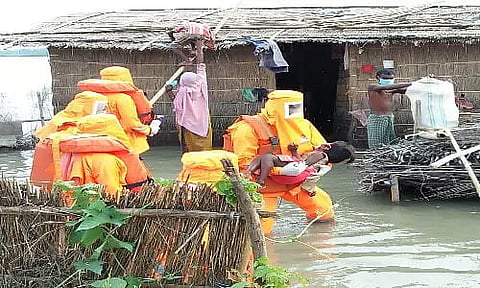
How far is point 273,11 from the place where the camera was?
16.4m

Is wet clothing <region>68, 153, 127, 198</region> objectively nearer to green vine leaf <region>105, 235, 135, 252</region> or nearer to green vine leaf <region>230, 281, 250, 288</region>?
green vine leaf <region>105, 235, 135, 252</region>

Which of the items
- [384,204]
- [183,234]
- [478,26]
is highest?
[478,26]

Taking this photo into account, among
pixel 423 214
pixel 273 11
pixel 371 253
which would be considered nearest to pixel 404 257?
pixel 371 253

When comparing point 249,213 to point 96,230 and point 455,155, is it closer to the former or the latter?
point 96,230

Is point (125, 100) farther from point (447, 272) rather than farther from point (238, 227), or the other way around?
point (238, 227)

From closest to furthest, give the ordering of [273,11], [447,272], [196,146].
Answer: [447,272], [196,146], [273,11]

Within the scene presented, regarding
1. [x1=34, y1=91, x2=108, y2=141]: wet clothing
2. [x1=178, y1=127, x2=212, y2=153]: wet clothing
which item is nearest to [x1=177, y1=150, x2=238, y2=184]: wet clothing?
[x1=34, y1=91, x2=108, y2=141]: wet clothing

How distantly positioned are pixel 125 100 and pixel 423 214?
355 cm

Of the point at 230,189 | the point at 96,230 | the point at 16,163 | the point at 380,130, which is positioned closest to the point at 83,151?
the point at 96,230

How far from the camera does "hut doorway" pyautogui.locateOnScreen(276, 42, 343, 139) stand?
16594 mm

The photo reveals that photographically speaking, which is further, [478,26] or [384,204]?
→ [478,26]

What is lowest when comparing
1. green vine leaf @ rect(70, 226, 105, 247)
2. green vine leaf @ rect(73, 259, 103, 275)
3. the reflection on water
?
the reflection on water

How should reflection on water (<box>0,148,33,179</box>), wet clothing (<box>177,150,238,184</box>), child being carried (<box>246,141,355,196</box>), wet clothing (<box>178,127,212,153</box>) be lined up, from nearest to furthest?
1. wet clothing (<box>177,150,238,184</box>)
2. child being carried (<box>246,141,355,196</box>)
3. wet clothing (<box>178,127,212,153</box>)
4. reflection on water (<box>0,148,33,179</box>)

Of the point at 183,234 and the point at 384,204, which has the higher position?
the point at 183,234
